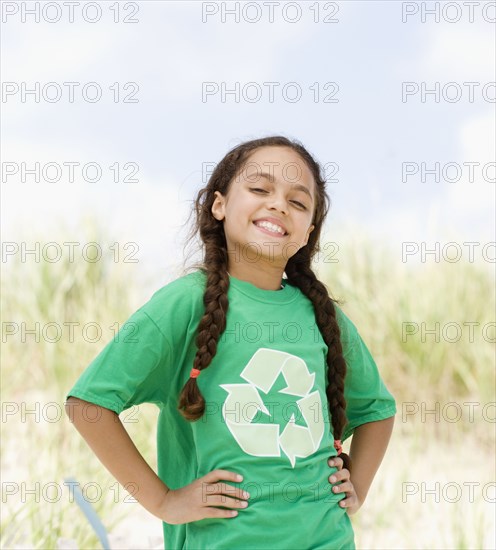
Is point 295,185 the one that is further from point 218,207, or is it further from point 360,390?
point 360,390

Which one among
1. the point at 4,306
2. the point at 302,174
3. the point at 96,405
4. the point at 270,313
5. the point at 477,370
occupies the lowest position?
the point at 477,370

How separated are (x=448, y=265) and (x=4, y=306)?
9.31 ft

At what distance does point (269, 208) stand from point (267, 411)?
1.54 ft

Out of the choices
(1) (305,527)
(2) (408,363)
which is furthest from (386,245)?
(1) (305,527)

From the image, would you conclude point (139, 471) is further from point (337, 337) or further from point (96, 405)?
point (337, 337)

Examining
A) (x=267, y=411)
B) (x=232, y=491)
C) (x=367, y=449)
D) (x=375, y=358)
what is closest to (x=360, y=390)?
(x=367, y=449)

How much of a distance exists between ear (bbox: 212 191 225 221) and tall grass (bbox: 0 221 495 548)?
1737mm

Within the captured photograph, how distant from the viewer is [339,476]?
1803 mm

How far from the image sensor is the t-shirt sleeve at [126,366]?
1.64 meters

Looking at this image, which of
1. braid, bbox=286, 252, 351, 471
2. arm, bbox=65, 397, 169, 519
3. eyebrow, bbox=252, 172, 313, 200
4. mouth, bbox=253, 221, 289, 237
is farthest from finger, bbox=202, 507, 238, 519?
eyebrow, bbox=252, 172, 313, 200

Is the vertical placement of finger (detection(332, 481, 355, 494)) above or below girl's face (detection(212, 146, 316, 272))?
below

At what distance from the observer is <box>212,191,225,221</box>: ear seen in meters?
1.96

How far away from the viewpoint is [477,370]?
470 centimetres

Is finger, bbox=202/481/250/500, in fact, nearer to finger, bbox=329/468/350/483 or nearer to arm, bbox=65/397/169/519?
arm, bbox=65/397/169/519
